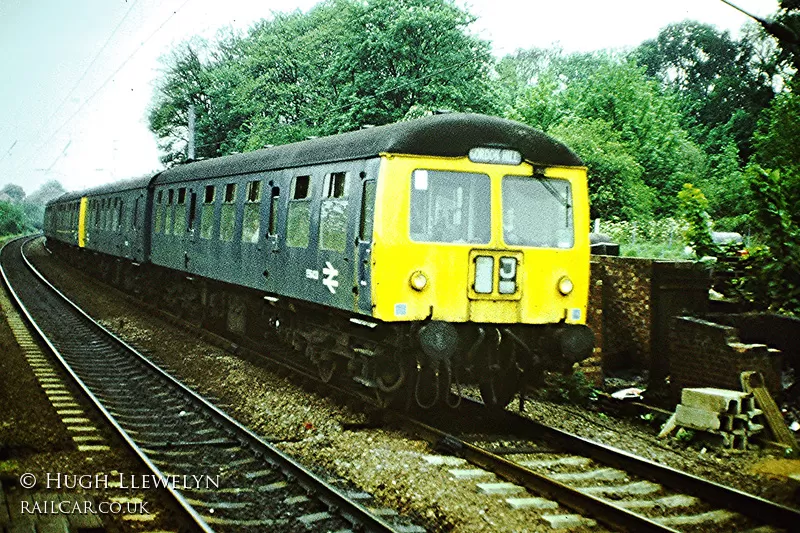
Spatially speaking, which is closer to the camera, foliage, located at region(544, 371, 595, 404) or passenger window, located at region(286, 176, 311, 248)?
passenger window, located at region(286, 176, 311, 248)

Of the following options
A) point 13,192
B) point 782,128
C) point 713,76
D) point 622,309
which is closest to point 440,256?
point 622,309

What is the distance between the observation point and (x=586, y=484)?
6641 mm

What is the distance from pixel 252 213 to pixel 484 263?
471 centimetres

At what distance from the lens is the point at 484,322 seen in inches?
322

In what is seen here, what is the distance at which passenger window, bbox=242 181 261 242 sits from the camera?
11516 millimetres

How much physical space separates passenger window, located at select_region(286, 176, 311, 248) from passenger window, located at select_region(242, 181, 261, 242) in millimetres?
1248

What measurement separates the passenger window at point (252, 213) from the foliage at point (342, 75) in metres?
17.7

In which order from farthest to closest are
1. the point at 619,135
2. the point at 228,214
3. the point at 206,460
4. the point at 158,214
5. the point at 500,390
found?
the point at 619,135 < the point at 158,214 < the point at 228,214 < the point at 500,390 < the point at 206,460

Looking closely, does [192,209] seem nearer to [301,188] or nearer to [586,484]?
[301,188]

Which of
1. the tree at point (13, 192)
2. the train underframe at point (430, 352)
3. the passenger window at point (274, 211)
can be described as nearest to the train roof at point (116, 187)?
the passenger window at point (274, 211)

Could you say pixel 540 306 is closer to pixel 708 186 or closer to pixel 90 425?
pixel 90 425

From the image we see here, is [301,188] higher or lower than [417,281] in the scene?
higher

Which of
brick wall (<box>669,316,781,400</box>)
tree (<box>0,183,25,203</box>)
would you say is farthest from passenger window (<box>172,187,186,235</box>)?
tree (<box>0,183,25,203</box>)

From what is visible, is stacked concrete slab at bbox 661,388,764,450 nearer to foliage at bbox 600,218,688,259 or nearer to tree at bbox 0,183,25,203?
foliage at bbox 600,218,688,259
